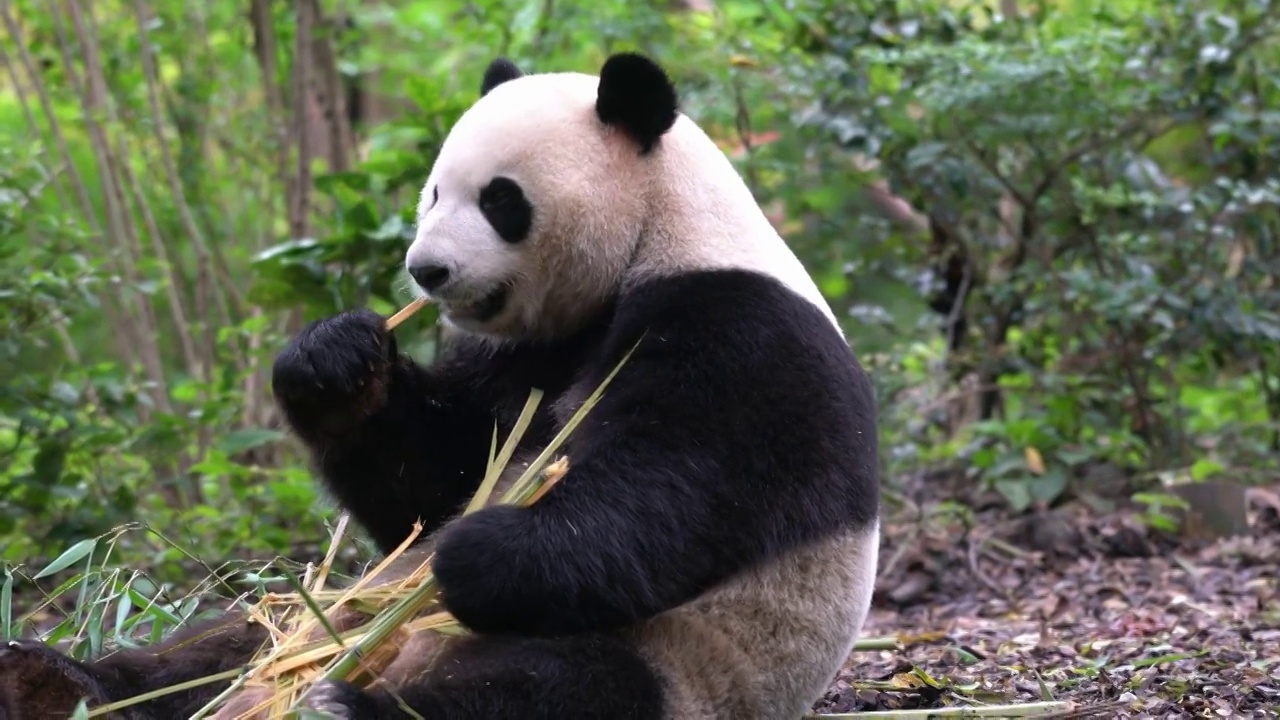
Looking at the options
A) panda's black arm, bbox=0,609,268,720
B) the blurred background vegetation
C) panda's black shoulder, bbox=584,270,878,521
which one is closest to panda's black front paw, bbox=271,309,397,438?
panda's black arm, bbox=0,609,268,720

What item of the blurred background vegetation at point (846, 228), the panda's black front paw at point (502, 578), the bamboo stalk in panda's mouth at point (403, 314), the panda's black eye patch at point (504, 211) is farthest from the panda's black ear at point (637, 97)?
the blurred background vegetation at point (846, 228)

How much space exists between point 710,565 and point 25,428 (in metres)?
3.60

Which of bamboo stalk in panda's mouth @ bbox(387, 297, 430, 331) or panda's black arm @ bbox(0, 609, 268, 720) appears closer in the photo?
panda's black arm @ bbox(0, 609, 268, 720)

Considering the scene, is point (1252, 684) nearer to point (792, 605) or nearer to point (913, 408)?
point (792, 605)

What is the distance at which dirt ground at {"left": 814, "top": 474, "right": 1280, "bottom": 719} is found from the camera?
4.01 meters

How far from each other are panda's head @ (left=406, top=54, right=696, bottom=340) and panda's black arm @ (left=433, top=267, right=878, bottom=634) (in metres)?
0.26

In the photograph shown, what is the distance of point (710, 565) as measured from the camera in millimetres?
3113

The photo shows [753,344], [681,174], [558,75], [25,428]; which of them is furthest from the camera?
[25,428]

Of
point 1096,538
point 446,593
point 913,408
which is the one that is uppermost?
point 446,593

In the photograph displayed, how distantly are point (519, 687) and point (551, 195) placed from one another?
130cm

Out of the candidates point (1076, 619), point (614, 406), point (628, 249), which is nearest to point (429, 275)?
point (628, 249)

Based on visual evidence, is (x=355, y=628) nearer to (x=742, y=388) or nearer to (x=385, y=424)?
(x=385, y=424)

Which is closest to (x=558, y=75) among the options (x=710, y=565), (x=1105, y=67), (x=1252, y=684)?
(x=710, y=565)

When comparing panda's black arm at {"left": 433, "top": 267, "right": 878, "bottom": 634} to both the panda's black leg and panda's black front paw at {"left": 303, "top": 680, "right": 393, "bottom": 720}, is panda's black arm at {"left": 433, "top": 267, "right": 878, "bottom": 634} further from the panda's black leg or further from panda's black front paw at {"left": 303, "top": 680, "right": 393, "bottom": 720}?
panda's black front paw at {"left": 303, "top": 680, "right": 393, "bottom": 720}
